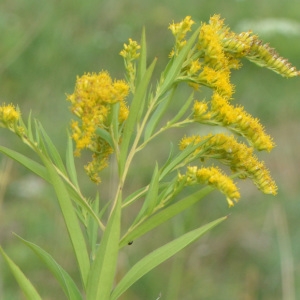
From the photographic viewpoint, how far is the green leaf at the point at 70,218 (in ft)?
4.34

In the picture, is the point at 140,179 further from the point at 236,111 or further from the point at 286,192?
the point at 236,111

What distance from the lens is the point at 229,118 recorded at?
1.50 metres

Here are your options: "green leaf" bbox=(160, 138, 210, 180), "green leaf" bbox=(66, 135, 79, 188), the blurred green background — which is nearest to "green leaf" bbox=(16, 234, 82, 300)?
"green leaf" bbox=(66, 135, 79, 188)

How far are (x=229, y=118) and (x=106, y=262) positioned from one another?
1.31 feet

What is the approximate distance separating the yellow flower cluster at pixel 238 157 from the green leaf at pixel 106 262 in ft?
0.86

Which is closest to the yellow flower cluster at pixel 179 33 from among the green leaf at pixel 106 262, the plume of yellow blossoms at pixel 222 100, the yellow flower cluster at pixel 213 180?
the plume of yellow blossoms at pixel 222 100

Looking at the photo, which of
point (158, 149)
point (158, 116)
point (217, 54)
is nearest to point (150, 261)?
point (158, 116)

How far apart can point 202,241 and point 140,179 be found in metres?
0.75

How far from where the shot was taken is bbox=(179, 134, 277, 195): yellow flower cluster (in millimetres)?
1456

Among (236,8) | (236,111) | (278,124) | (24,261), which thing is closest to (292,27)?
(278,124)

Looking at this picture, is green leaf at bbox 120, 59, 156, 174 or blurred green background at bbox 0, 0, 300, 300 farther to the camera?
blurred green background at bbox 0, 0, 300, 300

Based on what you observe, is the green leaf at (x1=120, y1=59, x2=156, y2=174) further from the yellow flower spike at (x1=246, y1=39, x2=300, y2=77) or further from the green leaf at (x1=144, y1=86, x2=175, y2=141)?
the yellow flower spike at (x1=246, y1=39, x2=300, y2=77)

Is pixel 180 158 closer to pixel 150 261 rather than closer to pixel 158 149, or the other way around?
pixel 150 261

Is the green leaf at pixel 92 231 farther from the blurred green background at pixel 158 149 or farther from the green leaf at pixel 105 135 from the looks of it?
the blurred green background at pixel 158 149
